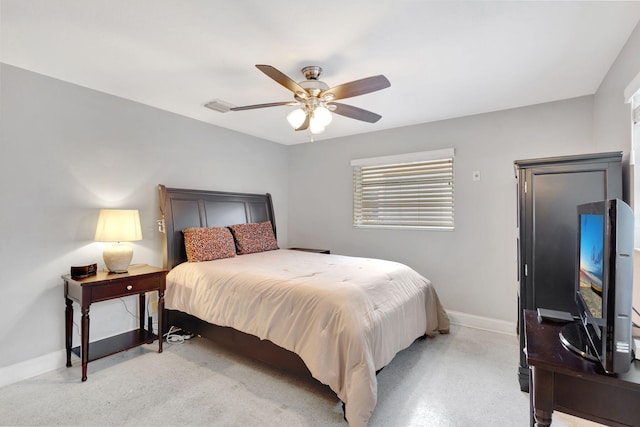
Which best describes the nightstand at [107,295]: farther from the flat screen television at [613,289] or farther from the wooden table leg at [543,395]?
the flat screen television at [613,289]

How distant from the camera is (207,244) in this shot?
3.32 metres

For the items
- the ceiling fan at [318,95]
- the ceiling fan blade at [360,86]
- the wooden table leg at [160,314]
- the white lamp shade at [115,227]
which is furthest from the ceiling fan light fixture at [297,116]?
the wooden table leg at [160,314]

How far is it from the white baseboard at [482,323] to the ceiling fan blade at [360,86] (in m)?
2.80

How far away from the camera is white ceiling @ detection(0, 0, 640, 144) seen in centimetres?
170

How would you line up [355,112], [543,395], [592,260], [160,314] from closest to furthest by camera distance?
[543,395], [592,260], [355,112], [160,314]

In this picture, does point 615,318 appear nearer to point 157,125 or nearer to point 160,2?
point 160,2

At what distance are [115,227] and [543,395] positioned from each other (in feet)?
10.1

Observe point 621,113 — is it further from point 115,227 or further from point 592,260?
point 115,227

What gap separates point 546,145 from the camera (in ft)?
10.1

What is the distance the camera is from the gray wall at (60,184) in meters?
2.38

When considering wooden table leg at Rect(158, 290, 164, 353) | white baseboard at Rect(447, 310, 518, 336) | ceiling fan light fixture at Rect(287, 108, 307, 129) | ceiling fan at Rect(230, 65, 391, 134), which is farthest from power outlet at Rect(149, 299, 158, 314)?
white baseboard at Rect(447, 310, 518, 336)

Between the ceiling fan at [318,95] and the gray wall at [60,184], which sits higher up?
the ceiling fan at [318,95]

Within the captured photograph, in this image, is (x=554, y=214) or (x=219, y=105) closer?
(x=554, y=214)

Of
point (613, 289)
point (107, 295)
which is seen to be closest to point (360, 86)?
point (613, 289)
